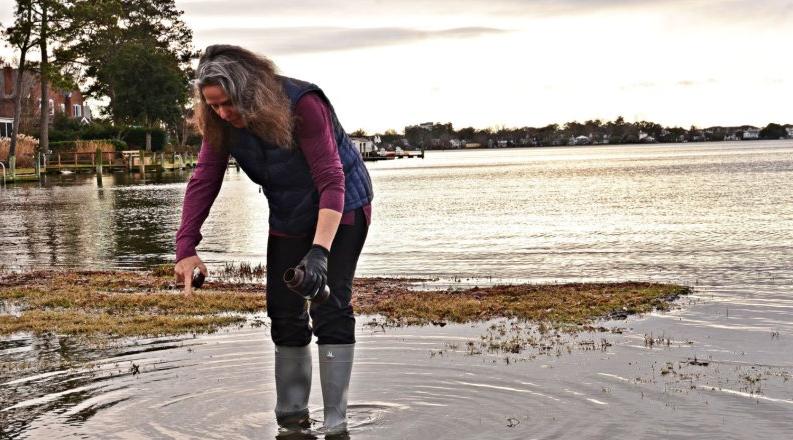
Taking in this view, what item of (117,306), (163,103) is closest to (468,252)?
(117,306)

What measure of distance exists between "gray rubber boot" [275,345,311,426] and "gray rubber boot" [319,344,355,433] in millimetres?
260

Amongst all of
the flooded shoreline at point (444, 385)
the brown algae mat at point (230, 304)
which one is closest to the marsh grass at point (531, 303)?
the brown algae mat at point (230, 304)

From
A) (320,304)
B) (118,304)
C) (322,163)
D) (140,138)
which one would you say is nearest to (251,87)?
(322,163)

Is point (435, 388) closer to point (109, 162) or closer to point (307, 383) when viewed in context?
point (307, 383)

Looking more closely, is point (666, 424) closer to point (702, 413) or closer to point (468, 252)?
point (702, 413)

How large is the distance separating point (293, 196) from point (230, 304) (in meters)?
5.87

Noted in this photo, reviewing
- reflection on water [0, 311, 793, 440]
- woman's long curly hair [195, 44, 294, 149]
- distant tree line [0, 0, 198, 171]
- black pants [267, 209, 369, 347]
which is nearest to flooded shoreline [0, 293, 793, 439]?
reflection on water [0, 311, 793, 440]

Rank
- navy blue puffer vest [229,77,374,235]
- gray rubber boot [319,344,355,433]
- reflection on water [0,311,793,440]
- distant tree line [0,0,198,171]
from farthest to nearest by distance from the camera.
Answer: distant tree line [0,0,198,171] → reflection on water [0,311,793,440] → gray rubber boot [319,344,355,433] → navy blue puffer vest [229,77,374,235]

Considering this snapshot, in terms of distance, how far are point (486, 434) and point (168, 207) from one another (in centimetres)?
3371

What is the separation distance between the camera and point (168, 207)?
38.3 m

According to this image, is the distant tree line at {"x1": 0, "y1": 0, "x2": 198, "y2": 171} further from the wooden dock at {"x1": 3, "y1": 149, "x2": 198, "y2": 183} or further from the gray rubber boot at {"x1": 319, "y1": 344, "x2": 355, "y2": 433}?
the gray rubber boot at {"x1": 319, "y1": 344, "x2": 355, "y2": 433}

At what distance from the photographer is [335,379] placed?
18.5ft

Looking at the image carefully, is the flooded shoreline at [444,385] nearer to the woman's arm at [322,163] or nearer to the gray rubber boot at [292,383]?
the gray rubber boot at [292,383]

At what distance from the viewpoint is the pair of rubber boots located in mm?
5598
